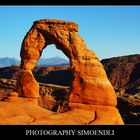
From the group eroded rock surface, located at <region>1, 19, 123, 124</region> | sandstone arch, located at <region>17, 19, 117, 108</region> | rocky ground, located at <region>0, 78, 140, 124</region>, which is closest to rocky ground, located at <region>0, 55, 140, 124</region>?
rocky ground, located at <region>0, 78, 140, 124</region>

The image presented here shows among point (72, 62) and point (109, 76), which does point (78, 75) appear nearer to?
point (72, 62)

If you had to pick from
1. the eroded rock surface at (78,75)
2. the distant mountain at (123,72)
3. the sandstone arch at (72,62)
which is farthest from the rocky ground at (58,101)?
the distant mountain at (123,72)

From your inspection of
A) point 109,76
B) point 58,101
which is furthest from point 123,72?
point 58,101

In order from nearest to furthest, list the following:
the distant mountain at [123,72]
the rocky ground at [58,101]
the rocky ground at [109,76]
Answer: the rocky ground at [58,101] < the rocky ground at [109,76] < the distant mountain at [123,72]

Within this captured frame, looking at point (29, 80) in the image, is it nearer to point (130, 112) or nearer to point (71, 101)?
point (71, 101)

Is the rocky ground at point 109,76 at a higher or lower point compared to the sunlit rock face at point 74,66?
lower

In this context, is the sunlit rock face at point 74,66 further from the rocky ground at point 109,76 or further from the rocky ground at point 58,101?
the rocky ground at point 109,76

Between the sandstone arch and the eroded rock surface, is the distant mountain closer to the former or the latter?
the sandstone arch

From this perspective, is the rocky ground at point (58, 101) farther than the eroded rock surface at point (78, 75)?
Yes

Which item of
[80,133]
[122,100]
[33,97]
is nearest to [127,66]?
[122,100]
